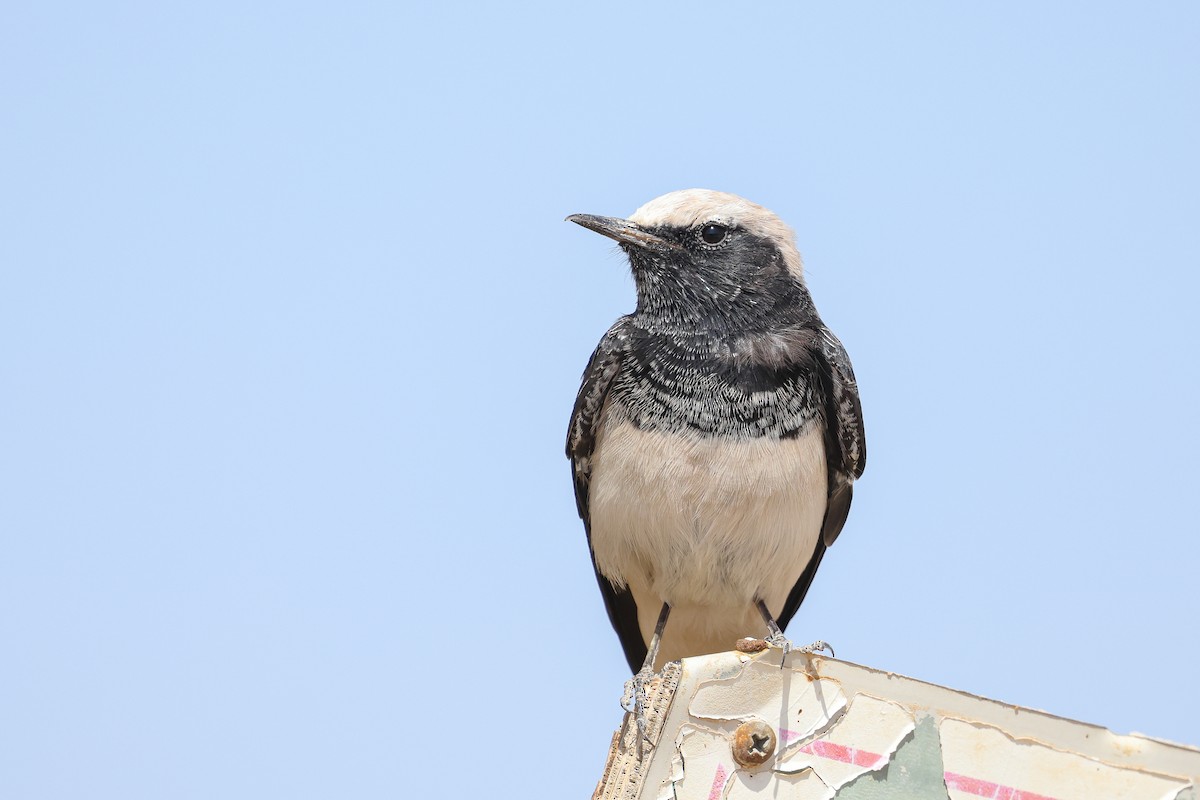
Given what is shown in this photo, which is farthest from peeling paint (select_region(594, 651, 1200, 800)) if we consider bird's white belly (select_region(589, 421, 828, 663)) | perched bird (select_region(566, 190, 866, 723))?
bird's white belly (select_region(589, 421, 828, 663))

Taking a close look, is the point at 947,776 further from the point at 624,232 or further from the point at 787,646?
the point at 624,232

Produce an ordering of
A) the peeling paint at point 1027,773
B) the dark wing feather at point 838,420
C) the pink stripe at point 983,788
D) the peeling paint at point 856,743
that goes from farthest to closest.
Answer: the dark wing feather at point 838,420 < the peeling paint at point 856,743 < the pink stripe at point 983,788 < the peeling paint at point 1027,773

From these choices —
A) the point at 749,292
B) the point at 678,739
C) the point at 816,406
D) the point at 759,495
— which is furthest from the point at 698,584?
the point at 678,739

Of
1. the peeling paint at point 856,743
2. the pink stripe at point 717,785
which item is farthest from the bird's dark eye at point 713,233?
the pink stripe at point 717,785

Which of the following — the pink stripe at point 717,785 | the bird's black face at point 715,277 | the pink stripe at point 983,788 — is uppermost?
the bird's black face at point 715,277

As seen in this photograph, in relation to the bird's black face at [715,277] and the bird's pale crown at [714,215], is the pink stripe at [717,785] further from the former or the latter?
the bird's pale crown at [714,215]

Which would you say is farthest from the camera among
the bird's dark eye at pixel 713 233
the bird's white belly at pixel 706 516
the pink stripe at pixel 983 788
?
the bird's dark eye at pixel 713 233

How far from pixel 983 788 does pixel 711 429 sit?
8.01ft

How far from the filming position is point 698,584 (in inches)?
262

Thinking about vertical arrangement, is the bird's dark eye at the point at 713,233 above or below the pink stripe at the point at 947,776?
above

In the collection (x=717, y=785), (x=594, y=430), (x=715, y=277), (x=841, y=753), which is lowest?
(x=717, y=785)

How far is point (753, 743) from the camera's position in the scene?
448cm

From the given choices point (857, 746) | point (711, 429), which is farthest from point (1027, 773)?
point (711, 429)

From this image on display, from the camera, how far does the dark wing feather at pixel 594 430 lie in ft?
22.4
